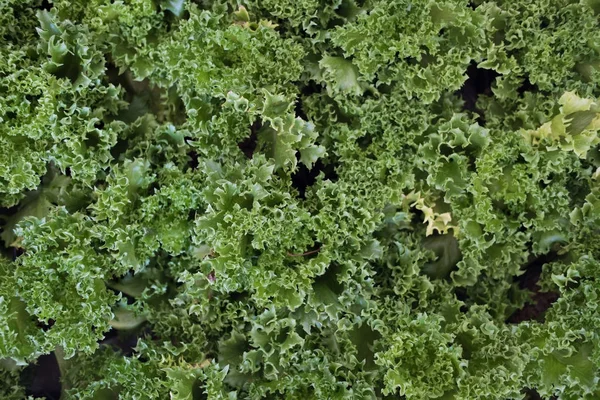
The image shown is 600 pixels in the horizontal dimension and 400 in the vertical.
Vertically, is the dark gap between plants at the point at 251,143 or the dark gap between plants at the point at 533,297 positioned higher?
the dark gap between plants at the point at 251,143

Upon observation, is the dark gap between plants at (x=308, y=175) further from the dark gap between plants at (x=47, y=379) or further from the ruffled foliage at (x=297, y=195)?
the dark gap between plants at (x=47, y=379)

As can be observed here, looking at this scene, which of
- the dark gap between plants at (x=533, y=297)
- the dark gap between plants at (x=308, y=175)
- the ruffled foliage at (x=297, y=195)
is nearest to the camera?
the ruffled foliage at (x=297, y=195)

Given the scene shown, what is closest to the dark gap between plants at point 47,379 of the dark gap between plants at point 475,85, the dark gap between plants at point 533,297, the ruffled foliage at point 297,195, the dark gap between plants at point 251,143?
the ruffled foliage at point 297,195

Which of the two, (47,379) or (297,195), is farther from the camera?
(47,379)

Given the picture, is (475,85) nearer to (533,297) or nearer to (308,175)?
(308,175)

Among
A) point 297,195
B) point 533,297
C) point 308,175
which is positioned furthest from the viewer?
point 533,297

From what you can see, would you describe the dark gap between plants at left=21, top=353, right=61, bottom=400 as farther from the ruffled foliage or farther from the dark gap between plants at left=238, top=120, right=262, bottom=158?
the dark gap between plants at left=238, top=120, right=262, bottom=158

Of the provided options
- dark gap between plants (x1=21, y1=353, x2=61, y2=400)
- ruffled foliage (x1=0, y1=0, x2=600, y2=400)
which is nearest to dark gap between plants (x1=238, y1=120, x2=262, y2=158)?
ruffled foliage (x1=0, y1=0, x2=600, y2=400)

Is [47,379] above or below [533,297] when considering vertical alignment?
below

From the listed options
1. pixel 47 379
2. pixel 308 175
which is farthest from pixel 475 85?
pixel 47 379
